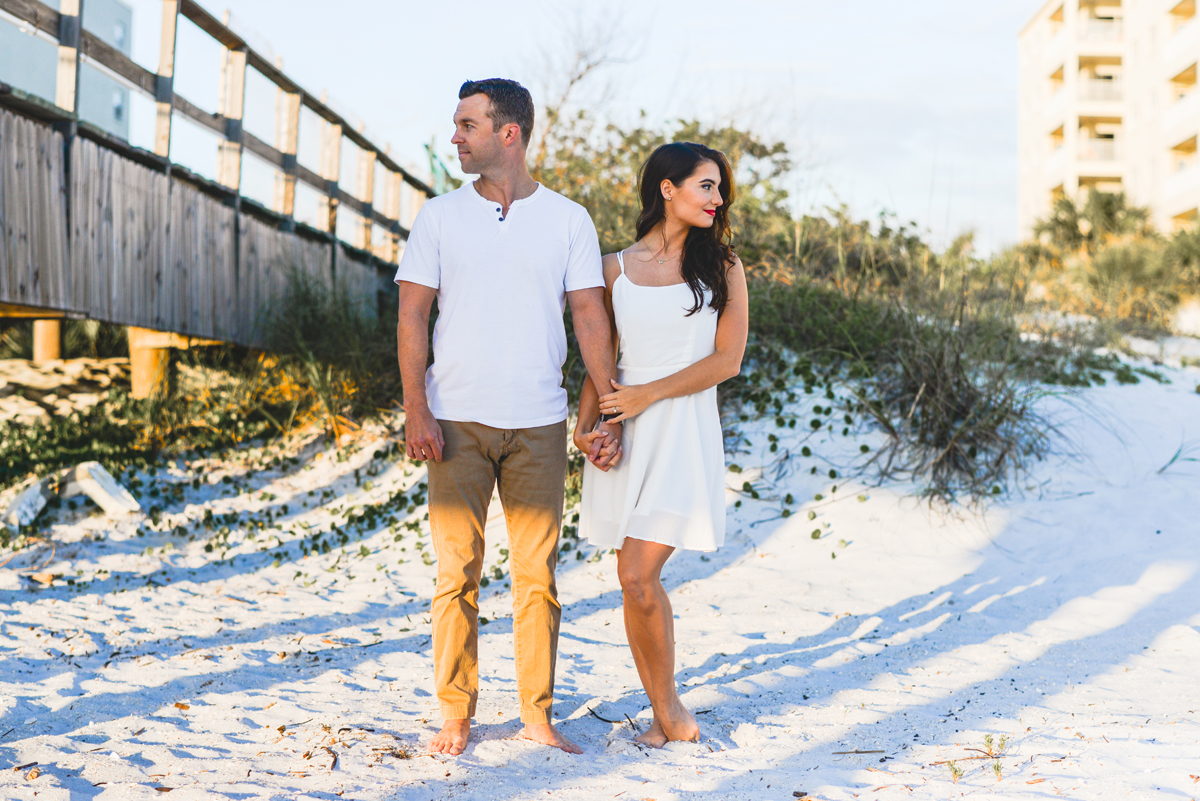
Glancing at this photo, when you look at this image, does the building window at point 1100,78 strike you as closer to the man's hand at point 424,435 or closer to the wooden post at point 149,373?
the wooden post at point 149,373

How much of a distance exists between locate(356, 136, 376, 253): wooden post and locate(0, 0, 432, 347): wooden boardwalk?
1.35ft

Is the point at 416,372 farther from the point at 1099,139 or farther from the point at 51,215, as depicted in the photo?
the point at 1099,139

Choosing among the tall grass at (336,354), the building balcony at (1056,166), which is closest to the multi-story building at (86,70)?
the tall grass at (336,354)

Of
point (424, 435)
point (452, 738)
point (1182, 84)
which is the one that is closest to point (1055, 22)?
point (1182, 84)

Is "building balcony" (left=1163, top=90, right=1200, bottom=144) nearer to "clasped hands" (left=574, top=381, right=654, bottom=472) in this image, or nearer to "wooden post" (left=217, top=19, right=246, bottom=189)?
"wooden post" (left=217, top=19, right=246, bottom=189)

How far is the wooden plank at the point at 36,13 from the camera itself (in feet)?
16.7

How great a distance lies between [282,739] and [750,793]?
1.44 metres

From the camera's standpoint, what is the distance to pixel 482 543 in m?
2.69

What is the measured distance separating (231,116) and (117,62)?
145 centimetres

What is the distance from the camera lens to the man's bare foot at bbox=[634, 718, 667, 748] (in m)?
2.73

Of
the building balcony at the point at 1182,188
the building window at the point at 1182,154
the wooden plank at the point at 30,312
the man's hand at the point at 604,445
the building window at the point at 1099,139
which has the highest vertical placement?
the building window at the point at 1099,139

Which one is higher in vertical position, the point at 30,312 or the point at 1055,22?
the point at 1055,22

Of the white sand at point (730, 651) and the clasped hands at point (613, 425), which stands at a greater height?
the clasped hands at point (613, 425)

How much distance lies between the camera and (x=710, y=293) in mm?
2699
